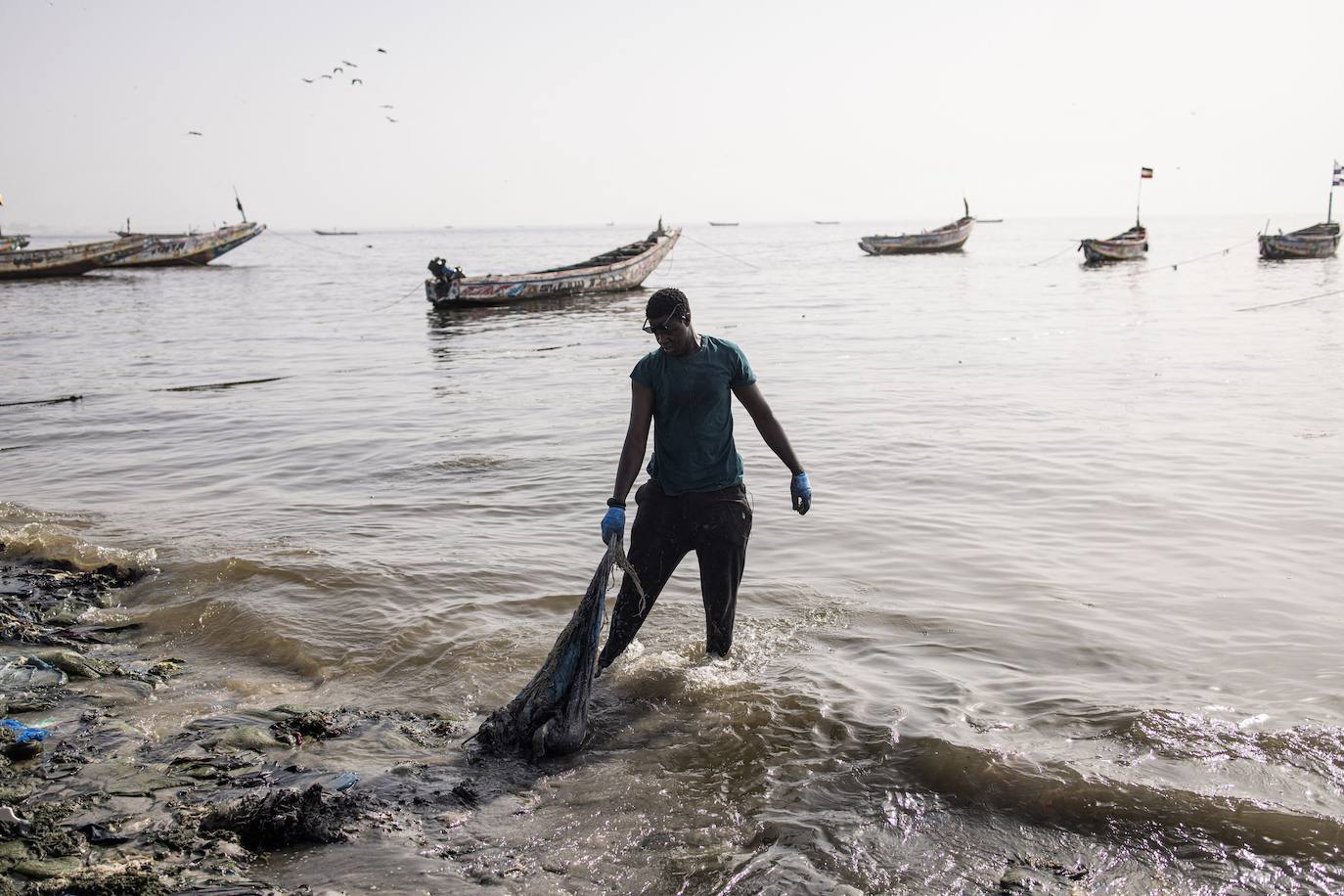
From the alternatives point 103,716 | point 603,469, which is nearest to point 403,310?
point 603,469

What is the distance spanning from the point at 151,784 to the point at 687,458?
2.30 meters

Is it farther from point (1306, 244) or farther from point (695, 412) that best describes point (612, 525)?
point (1306, 244)

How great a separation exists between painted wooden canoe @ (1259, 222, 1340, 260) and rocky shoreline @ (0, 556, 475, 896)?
50.2 metres

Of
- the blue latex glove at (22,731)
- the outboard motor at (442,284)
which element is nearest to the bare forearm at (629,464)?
the blue latex glove at (22,731)

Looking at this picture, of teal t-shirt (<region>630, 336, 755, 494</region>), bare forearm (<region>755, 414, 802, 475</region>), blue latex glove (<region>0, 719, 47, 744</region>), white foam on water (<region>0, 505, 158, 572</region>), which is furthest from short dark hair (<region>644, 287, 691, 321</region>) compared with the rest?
white foam on water (<region>0, 505, 158, 572</region>)

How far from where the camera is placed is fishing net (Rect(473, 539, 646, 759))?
4008 mm

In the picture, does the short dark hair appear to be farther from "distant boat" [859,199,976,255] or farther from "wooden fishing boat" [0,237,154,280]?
"distant boat" [859,199,976,255]

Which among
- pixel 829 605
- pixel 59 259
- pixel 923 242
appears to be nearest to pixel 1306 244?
pixel 923 242

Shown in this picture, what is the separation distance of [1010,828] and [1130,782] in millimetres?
588

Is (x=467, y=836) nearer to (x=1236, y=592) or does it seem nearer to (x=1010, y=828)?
(x=1010, y=828)

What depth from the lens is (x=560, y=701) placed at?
4.01 m

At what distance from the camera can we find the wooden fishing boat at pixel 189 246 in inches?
2007

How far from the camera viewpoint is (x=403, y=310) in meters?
30.5

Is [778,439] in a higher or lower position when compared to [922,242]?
lower
